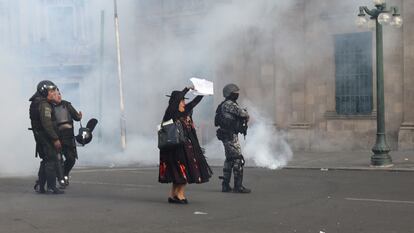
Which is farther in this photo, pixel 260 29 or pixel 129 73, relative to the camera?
pixel 129 73

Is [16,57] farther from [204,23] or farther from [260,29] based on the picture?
[260,29]

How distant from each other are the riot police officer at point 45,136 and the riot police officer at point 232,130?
7.19ft

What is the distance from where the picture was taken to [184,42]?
12.2 metres

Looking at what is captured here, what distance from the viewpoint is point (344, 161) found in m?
12.6

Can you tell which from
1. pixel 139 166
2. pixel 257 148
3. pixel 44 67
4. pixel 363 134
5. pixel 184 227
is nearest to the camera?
pixel 184 227

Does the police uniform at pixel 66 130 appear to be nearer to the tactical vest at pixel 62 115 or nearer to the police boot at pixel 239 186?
the tactical vest at pixel 62 115

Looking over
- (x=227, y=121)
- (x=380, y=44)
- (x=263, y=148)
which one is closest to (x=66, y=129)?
(x=227, y=121)

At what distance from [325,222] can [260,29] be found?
665 centimetres

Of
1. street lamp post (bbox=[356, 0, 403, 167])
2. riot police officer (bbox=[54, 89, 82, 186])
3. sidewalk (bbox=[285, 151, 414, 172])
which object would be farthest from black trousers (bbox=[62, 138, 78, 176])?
street lamp post (bbox=[356, 0, 403, 167])

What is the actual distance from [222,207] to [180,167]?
0.65 m

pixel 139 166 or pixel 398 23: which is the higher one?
pixel 398 23

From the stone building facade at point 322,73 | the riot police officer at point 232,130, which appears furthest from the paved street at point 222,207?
the stone building facade at point 322,73


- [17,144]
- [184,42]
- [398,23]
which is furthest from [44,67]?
[398,23]

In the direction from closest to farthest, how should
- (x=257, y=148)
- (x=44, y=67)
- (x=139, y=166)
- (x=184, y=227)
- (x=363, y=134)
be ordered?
(x=184, y=227) < (x=257, y=148) < (x=44, y=67) < (x=139, y=166) < (x=363, y=134)
